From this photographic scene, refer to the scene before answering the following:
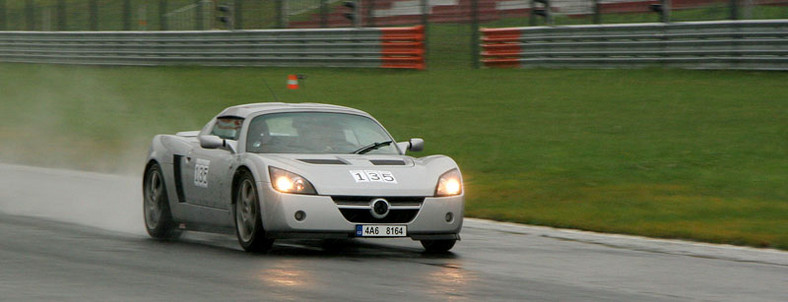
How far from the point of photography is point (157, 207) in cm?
1177

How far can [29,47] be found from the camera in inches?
1587

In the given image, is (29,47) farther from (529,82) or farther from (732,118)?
(732,118)

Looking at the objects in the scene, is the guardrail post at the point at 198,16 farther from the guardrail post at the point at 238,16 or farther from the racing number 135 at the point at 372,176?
the racing number 135 at the point at 372,176

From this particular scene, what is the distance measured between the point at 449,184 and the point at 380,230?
792 millimetres

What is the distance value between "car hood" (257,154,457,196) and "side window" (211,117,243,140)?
3.04 feet

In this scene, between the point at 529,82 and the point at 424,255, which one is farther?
the point at 529,82

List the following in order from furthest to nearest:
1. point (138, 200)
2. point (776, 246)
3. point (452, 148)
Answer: point (452, 148) → point (138, 200) → point (776, 246)

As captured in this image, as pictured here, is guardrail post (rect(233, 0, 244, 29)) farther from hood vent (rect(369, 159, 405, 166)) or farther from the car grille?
the car grille

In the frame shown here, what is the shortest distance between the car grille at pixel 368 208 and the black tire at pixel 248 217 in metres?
0.61

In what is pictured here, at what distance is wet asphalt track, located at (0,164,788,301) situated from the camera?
7.80 meters

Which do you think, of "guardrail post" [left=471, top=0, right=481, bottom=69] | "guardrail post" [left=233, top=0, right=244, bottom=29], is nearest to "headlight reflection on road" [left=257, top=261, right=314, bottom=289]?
"guardrail post" [left=471, top=0, right=481, bottom=69]

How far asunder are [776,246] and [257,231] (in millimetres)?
4298

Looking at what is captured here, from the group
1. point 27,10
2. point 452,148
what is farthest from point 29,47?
point 452,148

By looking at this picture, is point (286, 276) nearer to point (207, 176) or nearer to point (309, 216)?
point (309, 216)
